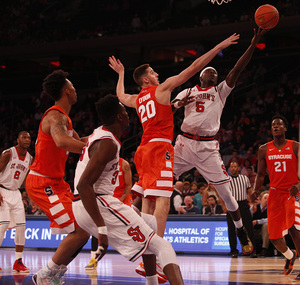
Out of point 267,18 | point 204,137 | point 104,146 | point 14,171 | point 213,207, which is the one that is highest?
point 267,18

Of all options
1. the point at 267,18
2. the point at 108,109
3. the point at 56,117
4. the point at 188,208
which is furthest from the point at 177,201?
the point at 108,109

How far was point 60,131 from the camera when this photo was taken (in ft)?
16.6

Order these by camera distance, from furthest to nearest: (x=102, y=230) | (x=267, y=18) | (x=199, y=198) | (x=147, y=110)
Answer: (x=199, y=198) → (x=267, y=18) → (x=147, y=110) → (x=102, y=230)

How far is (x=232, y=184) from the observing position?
10.7 m

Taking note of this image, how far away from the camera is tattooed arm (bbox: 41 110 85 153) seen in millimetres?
4902

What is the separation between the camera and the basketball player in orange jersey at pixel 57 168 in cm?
494

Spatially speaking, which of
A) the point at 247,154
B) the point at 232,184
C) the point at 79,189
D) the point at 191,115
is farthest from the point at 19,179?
the point at 247,154

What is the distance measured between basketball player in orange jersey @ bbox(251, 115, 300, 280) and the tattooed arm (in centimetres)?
368

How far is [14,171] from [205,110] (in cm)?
369

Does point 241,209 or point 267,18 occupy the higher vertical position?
point 267,18

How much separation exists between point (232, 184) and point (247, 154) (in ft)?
16.4

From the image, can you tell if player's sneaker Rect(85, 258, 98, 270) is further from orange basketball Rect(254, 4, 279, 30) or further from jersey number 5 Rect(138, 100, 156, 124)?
→ orange basketball Rect(254, 4, 279, 30)

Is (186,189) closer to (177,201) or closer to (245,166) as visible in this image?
(177,201)

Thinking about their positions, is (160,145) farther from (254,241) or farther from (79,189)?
(254,241)
